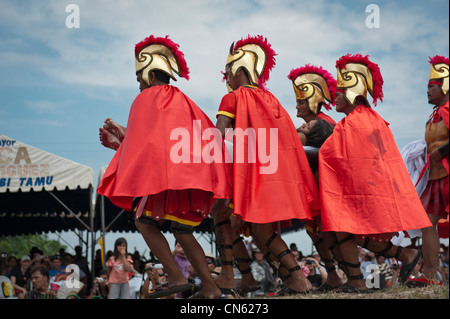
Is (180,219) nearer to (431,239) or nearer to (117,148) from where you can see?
(117,148)

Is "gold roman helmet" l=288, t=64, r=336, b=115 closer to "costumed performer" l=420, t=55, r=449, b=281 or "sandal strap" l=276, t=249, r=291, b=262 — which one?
"costumed performer" l=420, t=55, r=449, b=281

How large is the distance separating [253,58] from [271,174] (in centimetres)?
110

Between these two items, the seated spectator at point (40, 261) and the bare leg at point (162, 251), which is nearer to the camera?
the bare leg at point (162, 251)

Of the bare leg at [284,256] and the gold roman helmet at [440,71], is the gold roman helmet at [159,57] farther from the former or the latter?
the gold roman helmet at [440,71]

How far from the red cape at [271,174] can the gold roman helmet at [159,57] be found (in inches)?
21.0

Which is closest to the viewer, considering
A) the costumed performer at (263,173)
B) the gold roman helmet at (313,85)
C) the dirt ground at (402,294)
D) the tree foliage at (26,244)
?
the dirt ground at (402,294)

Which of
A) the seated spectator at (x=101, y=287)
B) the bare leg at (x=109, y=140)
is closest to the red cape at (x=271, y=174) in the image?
the bare leg at (x=109, y=140)

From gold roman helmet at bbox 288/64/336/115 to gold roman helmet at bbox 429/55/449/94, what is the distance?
1109mm

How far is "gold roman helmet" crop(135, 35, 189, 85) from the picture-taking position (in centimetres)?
431

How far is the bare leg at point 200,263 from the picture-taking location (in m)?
4.06

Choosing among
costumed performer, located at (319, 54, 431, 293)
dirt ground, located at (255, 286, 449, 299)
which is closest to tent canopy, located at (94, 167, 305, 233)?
costumed performer, located at (319, 54, 431, 293)

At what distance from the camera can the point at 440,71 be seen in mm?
4277

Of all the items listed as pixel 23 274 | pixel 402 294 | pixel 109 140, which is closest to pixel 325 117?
pixel 402 294
